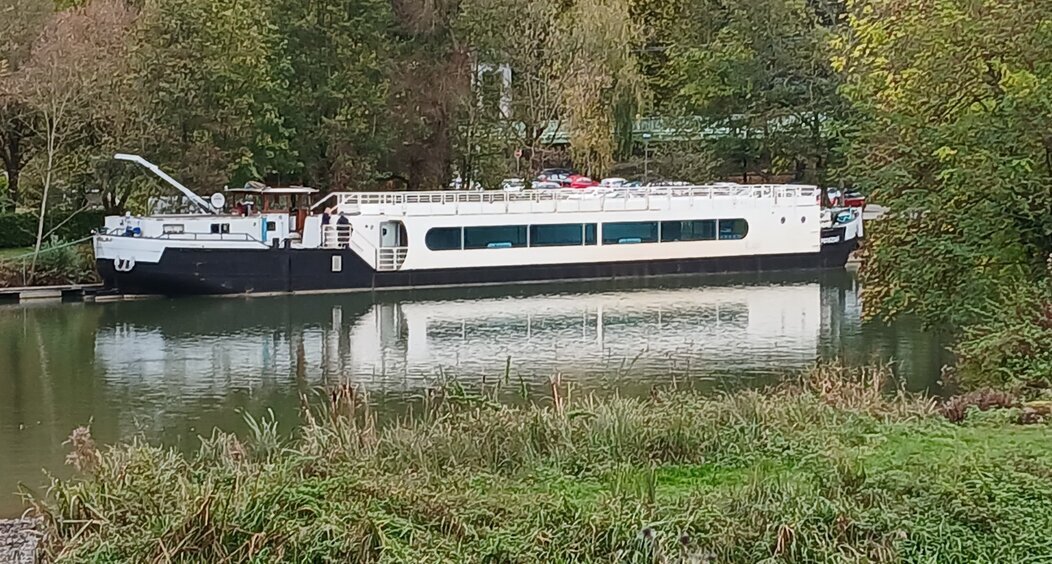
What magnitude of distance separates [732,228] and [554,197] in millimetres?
4224

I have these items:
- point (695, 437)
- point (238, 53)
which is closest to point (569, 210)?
point (238, 53)

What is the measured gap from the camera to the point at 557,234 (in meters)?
27.2

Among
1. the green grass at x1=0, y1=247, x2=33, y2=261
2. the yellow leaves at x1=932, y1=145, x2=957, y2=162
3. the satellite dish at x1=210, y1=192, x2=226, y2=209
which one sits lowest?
the green grass at x1=0, y1=247, x2=33, y2=261

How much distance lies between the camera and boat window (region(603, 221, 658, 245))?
90.8ft

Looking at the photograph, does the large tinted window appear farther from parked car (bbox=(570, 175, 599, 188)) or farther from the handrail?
parked car (bbox=(570, 175, 599, 188))

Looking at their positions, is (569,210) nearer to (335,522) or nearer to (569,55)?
(569,55)

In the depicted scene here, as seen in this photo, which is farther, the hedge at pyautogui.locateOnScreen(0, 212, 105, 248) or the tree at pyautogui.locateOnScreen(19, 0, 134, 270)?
the hedge at pyautogui.locateOnScreen(0, 212, 105, 248)

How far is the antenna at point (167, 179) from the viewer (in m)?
24.6

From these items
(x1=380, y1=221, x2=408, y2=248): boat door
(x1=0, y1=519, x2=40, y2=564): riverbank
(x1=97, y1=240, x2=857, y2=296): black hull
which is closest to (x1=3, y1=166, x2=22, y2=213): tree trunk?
(x1=97, y1=240, x2=857, y2=296): black hull

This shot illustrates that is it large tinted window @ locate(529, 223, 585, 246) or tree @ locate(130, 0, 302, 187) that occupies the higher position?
tree @ locate(130, 0, 302, 187)

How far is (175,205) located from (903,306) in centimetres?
1768

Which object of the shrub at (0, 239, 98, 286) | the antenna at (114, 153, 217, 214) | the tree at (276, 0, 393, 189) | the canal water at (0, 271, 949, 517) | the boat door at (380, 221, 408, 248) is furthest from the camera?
the tree at (276, 0, 393, 189)

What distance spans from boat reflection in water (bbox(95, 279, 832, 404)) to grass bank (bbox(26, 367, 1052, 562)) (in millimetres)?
7347

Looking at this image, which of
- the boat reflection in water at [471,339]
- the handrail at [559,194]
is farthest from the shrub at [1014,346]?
the handrail at [559,194]
